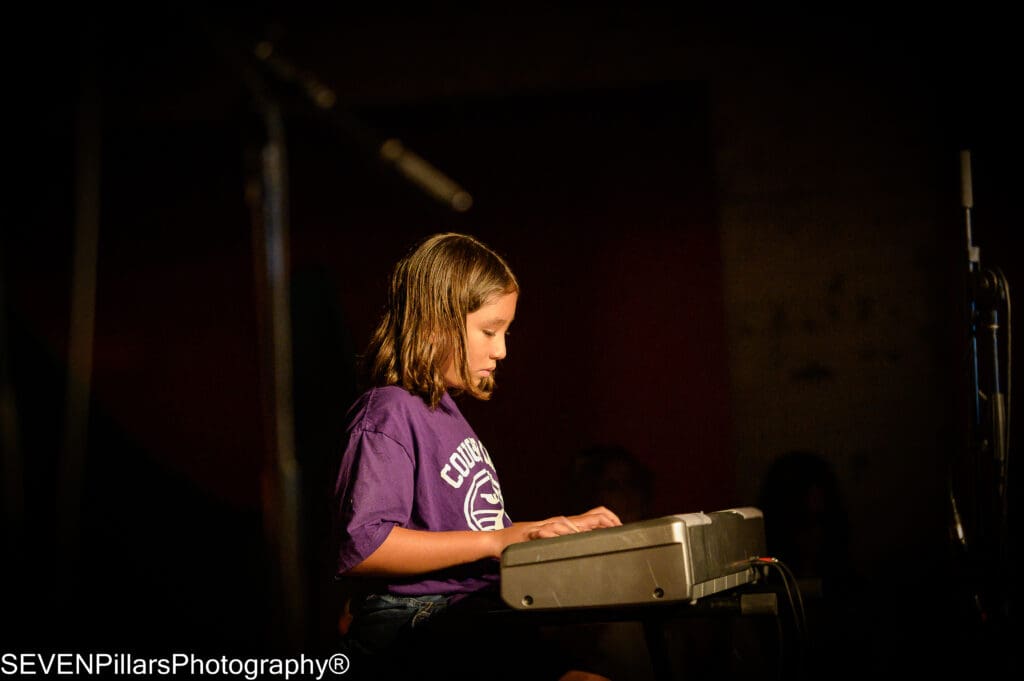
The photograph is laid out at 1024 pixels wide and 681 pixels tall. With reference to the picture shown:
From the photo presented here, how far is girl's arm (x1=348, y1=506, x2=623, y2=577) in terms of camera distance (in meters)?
1.53

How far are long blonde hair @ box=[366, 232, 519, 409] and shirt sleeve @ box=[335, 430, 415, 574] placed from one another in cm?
19

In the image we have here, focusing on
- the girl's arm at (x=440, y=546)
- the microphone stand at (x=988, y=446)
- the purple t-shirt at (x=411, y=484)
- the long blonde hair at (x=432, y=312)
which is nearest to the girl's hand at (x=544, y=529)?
the girl's arm at (x=440, y=546)

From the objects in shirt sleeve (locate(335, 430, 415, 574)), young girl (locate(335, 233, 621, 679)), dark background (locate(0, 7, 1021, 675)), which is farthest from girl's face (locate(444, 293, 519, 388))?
dark background (locate(0, 7, 1021, 675))

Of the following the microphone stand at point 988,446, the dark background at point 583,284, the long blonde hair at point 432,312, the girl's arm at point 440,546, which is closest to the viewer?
the girl's arm at point 440,546

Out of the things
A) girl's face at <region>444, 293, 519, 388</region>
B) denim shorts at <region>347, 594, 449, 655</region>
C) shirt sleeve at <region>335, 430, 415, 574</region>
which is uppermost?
girl's face at <region>444, 293, 519, 388</region>

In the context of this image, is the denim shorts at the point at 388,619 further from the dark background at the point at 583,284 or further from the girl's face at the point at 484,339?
the dark background at the point at 583,284

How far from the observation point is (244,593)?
3.18 m

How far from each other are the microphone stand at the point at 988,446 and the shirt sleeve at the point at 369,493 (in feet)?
5.20

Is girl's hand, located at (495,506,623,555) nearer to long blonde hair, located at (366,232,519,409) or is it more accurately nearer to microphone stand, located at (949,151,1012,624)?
long blonde hair, located at (366,232,519,409)

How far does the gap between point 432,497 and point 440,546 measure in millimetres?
157

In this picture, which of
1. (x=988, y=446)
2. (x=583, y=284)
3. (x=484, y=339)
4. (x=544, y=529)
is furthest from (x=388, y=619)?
(x=583, y=284)

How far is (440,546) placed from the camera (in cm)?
156

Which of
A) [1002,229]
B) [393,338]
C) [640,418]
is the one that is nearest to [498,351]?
[393,338]

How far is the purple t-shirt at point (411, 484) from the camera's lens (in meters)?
1.56
